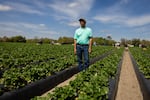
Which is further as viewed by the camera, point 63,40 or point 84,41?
point 63,40

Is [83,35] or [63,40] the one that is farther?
[63,40]

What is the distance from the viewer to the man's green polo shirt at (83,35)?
8.50 metres

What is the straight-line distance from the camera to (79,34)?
339 inches

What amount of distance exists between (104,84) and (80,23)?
135 inches

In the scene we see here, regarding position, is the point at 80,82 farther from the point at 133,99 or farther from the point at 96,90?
the point at 133,99

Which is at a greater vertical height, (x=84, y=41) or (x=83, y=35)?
(x=83, y=35)

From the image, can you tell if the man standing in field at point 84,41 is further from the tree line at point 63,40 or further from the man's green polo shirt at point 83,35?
the tree line at point 63,40

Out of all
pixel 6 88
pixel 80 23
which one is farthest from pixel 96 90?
pixel 80 23

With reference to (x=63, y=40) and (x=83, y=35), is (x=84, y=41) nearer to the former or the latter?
(x=83, y=35)

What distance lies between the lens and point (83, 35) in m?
8.55

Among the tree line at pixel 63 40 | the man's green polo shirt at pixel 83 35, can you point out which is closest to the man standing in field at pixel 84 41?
the man's green polo shirt at pixel 83 35

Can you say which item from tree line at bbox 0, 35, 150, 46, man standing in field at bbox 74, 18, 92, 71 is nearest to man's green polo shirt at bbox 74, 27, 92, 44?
man standing in field at bbox 74, 18, 92, 71

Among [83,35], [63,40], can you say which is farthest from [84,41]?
[63,40]

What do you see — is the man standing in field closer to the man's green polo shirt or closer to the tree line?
the man's green polo shirt
